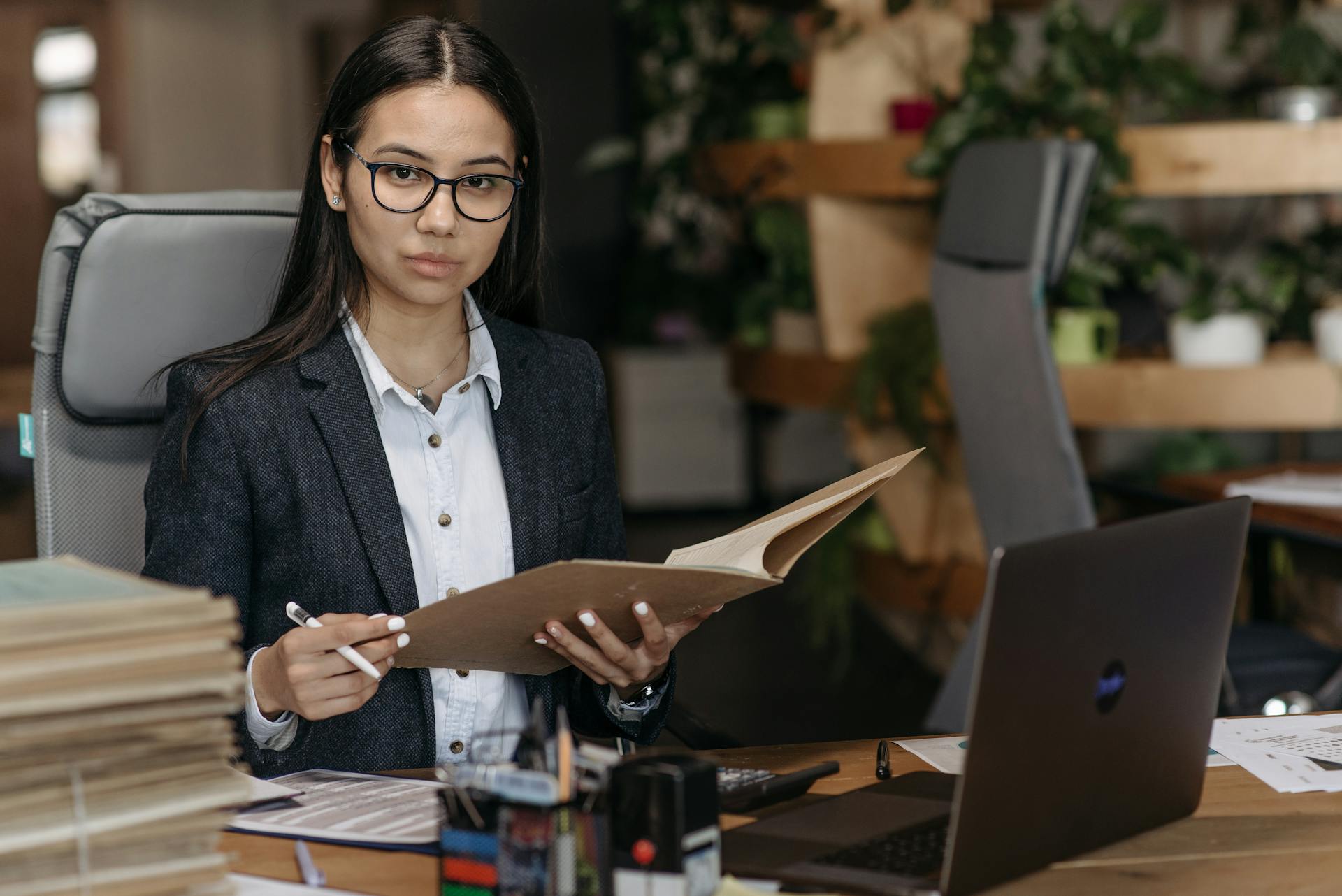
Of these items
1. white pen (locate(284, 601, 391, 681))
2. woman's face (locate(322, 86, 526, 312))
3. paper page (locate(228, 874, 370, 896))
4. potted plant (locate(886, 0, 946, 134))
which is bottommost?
paper page (locate(228, 874, 370, 896))

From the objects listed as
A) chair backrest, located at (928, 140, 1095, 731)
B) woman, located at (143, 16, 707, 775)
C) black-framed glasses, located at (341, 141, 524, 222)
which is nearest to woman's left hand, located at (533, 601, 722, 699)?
woman, located at (143, 16, 707, 775)

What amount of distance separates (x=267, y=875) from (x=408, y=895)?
0.11m

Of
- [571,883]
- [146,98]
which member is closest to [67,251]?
[571,883]

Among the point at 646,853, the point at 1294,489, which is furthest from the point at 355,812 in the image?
the point at 1294,489

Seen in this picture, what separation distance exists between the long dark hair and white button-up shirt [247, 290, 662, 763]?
0.05 metres

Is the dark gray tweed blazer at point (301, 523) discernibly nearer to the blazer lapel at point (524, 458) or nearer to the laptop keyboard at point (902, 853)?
the blazer lapel at point (524, 458)

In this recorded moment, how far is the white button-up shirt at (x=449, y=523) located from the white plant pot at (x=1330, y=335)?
6.84ft

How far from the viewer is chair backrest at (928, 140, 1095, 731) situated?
7.21ft

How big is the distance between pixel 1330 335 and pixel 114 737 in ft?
9.13

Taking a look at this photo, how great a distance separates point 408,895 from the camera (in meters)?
1.00

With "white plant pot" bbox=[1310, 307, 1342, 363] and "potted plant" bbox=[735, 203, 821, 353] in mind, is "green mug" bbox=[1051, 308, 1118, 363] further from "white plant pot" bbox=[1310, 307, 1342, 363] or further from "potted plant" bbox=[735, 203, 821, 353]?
"potted plant" bbox=[735, 203, 821, 353]

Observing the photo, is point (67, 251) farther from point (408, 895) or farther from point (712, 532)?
point (712, 532)

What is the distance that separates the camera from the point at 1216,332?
3.09 metres

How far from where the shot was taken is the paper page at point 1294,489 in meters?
2.56
